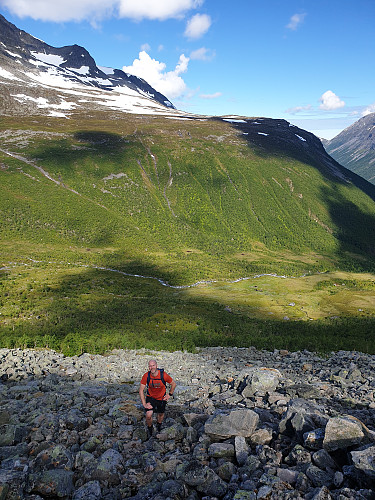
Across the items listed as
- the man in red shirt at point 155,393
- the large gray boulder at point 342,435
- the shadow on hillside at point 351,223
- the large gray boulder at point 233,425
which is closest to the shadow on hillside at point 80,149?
the shadow on hillside at point 351,223

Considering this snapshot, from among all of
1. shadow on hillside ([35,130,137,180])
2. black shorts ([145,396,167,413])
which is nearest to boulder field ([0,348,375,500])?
black shorts ([145,396,167,413])

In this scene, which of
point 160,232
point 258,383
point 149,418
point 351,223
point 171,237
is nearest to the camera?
point 149,418

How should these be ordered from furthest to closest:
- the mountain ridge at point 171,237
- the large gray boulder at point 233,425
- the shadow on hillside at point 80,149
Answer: the shadow on hillside at point 80,149
the mountain ridge at point 171,237
the large gray boulder at point 233,425

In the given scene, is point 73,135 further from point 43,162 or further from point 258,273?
point 258,273

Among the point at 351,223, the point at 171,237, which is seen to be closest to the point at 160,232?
the point at 171,237

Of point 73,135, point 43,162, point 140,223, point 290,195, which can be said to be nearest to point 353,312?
point 140,223

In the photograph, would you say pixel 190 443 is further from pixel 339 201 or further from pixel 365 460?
pixel 339 201

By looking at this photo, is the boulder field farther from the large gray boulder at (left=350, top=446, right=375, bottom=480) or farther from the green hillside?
the green hillside

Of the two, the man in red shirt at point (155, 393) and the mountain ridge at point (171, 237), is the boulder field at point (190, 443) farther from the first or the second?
the mountain ridge at point (171, 237)
